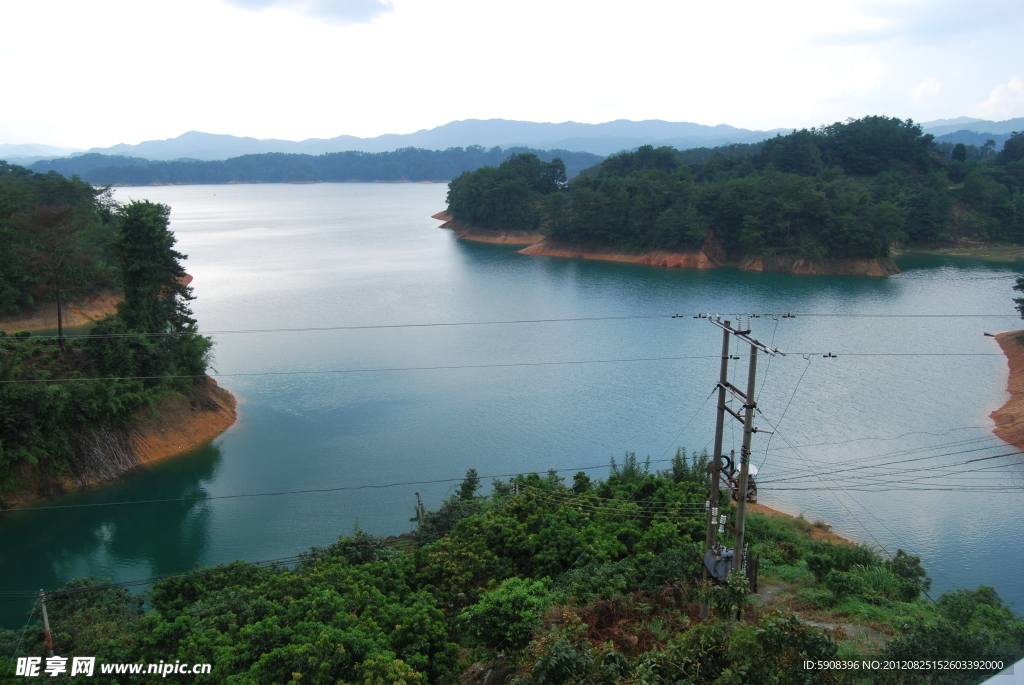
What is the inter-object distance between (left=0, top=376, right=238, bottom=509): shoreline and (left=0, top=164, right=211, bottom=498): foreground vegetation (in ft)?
0.31

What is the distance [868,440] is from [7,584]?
17433mm

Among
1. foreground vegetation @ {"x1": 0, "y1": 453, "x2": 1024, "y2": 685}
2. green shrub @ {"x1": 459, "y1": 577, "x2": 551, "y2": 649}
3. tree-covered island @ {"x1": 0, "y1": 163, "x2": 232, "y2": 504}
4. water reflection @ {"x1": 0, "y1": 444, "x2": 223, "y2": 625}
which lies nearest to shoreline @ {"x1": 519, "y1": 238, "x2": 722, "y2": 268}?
tree-covered island @ {"x1": 0, "y1": 163, "x2": 232, "y2": 504}

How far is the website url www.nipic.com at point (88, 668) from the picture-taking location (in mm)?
6625

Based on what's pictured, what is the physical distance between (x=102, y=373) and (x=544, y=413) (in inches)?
417

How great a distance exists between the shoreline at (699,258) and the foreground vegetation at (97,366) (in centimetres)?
3158

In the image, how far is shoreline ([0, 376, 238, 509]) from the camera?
48.0 ft

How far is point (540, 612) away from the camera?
7.67m

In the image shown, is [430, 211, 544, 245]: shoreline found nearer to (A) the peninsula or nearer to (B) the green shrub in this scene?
(A) the peninsula

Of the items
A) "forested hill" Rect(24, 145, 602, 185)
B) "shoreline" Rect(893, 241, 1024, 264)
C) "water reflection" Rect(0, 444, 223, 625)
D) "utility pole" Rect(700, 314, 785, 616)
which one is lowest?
"water reflection" Rect(0, 444, 223, 625)

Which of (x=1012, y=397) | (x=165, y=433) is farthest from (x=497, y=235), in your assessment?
(x=165, y=433)

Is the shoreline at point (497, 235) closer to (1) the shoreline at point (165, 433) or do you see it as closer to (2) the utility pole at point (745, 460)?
(1) the shoreline at point (165, 433)

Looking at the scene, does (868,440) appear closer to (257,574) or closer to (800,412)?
(800,412)

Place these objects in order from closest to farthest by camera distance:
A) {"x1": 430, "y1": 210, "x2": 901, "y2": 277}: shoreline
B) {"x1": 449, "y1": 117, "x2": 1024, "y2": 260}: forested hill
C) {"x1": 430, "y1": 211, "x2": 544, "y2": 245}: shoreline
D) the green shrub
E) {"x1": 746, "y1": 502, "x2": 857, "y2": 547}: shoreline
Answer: the green shrub < {"x1": 746, "y1": 502, "x2": 857, "y2": 547}: shoreline < {"x1": 430, "y1": 210, "x2": 901, "y2": 277}: shoreline < {"x1": 449, "y1": 117, "x2": 1024, "y2": 260}: forested hill < {"x1": 430, "y1": 211, "x2": 544, "y2": 245}: shoreline

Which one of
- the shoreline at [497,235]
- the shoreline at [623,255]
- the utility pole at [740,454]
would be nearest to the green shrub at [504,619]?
the utility pole at [740,454]
